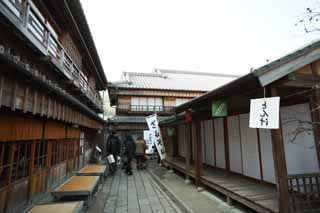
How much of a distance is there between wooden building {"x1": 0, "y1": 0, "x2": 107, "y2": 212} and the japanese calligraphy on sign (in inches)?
131

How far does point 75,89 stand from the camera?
6.28 m

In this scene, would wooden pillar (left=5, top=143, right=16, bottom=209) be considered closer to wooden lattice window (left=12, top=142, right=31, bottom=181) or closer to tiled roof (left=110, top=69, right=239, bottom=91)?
wooden lattice window (left=12, top=142, right=31, bottom=181)

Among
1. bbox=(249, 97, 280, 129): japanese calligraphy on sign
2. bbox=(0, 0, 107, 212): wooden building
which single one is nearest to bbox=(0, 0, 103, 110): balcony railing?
bbox=(0, 0, 107, 212): wooden building

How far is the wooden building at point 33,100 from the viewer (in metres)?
2.24

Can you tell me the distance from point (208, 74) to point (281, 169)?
26.3 metres

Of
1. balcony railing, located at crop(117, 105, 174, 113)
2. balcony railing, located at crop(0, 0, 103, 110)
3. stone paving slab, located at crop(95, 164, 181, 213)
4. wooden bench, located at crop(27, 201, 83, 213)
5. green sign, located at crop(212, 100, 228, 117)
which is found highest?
balcony railing, located at crop(117, 105, 174, 113)

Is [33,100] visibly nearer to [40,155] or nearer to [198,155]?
[40,155]

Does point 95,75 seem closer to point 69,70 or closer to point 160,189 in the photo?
point 69,70

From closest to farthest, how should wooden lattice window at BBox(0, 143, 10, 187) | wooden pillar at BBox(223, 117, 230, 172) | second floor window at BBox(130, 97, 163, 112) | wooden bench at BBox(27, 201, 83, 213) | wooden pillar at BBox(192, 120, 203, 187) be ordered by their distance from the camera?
wooden lattice window at BBox(0, 143, 10, 187) → wooden bench at BBox(27, 201, 83, 213) → wooden pillar at BBox(192, 120, 203, 187) → wooden pillar at BBox(223, 117, 230, 172) → second floor window at BBox(130, 97, 163, 112)

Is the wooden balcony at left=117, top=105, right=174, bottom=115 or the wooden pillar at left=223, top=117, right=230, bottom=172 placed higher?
the wooden balcony at left=117, top=105, right=174, bottom=115

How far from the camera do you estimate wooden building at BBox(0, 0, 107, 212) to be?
2240 millimetres

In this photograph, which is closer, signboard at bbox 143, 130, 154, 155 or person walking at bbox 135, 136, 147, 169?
person walking at bbox 135, 136, 147, 169

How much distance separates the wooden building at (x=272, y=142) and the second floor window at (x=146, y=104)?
11.5m

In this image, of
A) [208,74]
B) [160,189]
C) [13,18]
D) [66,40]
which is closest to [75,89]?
[66,40]
